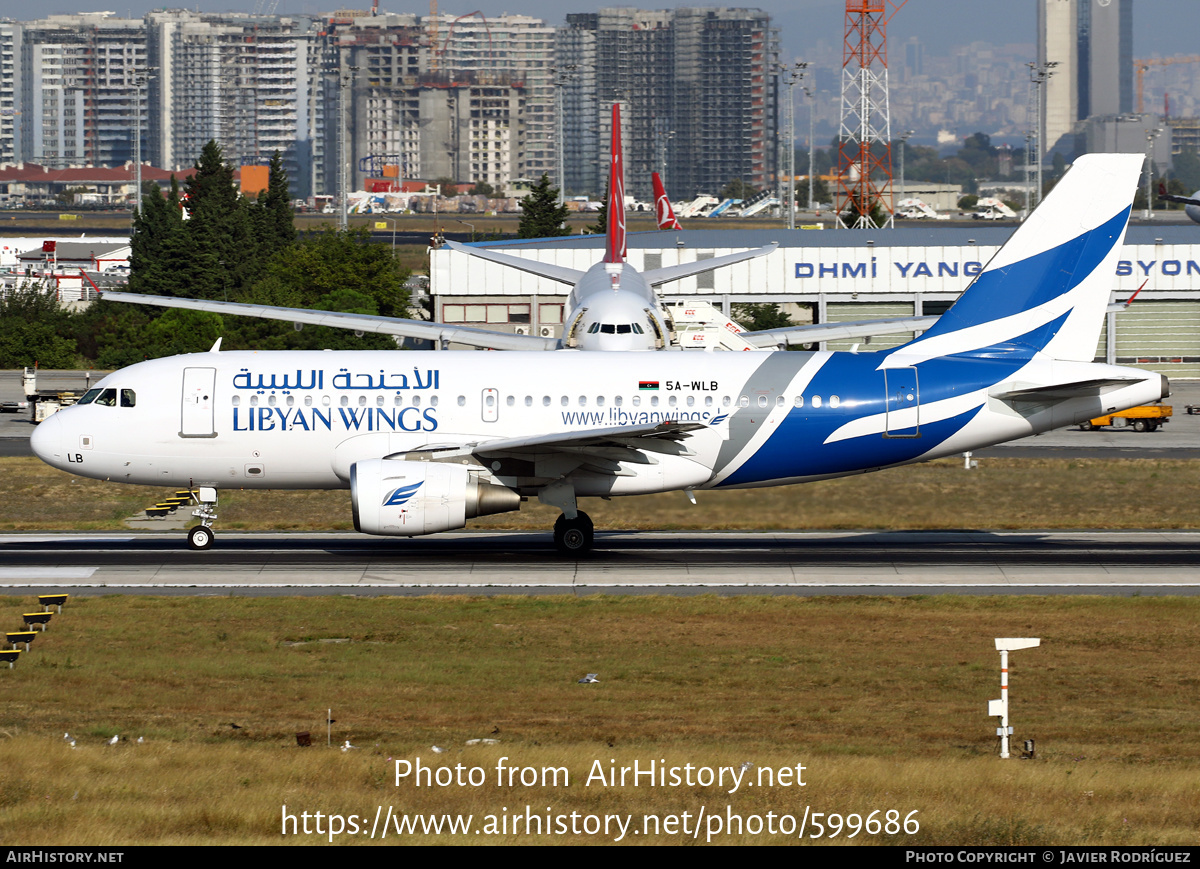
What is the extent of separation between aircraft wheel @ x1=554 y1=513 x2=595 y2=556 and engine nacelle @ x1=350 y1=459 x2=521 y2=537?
315 cm

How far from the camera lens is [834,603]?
99.3ft

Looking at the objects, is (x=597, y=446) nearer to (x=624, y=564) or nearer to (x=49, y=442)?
(x=624, y=564)

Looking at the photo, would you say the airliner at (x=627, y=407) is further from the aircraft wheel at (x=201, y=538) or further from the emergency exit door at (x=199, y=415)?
the aircraft wheel at (x=201, y=538)

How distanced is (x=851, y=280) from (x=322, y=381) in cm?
5727

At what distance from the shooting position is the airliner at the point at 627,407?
3422cm

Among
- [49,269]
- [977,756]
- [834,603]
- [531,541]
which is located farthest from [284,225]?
[977,756]

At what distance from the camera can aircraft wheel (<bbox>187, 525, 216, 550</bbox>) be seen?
36094 mm

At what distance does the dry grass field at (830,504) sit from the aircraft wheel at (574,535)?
145 centimetres

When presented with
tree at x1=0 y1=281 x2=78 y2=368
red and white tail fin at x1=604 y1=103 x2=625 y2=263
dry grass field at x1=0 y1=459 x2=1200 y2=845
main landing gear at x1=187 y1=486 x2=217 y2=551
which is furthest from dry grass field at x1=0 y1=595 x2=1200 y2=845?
tree at x1=0 y1=281 x2=78 y2=368

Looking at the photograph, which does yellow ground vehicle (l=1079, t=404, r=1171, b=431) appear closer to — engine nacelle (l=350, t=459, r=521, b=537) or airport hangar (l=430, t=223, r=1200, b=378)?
airport hangar (l=430, t=223, r=1200, b=378)

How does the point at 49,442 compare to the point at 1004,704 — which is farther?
the point at 49,442

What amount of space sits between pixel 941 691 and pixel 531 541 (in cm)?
1675

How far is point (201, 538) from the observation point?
1423 inches

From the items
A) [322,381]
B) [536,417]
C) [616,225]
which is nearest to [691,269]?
[616,225]
